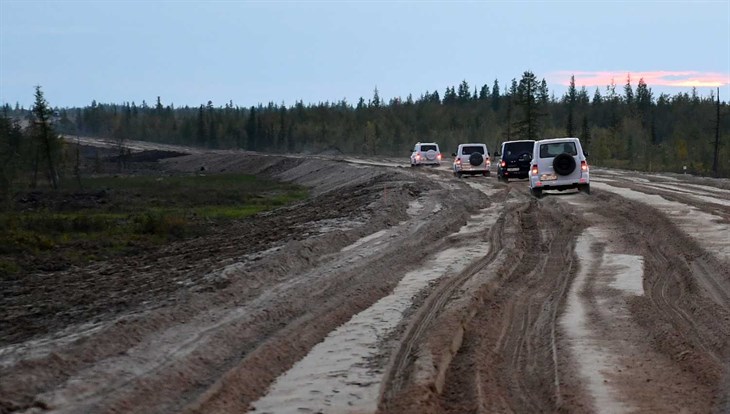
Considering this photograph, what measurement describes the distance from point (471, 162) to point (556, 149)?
15.7 meters

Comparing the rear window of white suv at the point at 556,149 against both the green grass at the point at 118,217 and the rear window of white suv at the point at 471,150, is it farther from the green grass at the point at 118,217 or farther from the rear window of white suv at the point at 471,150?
the rear window of white suv at the point at 471,150

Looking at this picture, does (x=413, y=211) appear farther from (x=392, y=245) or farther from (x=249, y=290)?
(x=249, y=290)

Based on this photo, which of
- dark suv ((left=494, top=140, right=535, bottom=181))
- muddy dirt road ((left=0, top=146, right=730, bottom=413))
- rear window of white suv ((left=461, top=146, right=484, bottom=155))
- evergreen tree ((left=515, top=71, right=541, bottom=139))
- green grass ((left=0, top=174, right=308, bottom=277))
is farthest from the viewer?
evergreen tree ((left=515, top=71, right=541, bottom=139))

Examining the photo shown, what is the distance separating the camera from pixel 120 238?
25.9 meters

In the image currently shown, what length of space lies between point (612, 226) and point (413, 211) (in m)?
6.24

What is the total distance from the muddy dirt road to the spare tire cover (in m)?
8.65

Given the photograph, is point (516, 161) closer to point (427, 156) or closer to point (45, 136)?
point (427, 156)

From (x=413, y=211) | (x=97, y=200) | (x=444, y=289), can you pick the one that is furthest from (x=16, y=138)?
(x=444, y=289)

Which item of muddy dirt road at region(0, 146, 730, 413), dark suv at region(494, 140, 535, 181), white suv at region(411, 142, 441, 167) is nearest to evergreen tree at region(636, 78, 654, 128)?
white suv at region(411, 142, 441, 167)

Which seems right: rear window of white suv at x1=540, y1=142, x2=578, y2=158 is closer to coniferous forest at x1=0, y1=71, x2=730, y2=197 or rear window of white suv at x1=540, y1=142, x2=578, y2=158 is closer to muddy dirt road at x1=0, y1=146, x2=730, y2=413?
muddy dirt road at x1=0, y1=146, x2=730, y2=413

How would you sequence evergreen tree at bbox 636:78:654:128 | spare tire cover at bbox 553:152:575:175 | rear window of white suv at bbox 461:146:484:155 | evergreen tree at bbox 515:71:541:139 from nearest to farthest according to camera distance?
spare tire cover at bbox 553:152:575:175 < rear window of white suv at bbox 461:146:484:155 < evergreen tree at bbox 515:71:541:139 < evergreen tree at bbox 636:78:654:128

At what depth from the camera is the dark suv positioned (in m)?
37.9

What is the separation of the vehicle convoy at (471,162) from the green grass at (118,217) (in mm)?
8130

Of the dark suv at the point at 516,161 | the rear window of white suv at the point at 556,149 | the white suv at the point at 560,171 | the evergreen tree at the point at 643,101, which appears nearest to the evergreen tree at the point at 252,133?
the evergreen tree at the point at 643,101
